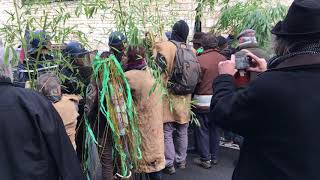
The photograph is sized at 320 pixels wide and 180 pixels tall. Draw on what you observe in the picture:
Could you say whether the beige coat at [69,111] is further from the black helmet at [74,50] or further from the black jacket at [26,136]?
the black jacket at [26,136]

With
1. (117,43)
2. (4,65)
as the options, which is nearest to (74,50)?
(117,43)

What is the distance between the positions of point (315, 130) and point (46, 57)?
2.14 meters

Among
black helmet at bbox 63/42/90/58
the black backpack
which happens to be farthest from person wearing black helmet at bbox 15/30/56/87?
the black backpack

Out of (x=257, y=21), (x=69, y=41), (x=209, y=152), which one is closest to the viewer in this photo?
(x=69, y=41)

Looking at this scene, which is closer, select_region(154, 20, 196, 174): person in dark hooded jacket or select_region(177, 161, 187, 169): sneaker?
select_region(154, 20, 196, 174): person in dark hooded jacket

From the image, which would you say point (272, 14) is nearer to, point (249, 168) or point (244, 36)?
point (244, 36)

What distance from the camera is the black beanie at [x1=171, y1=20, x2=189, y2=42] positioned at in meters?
4.39

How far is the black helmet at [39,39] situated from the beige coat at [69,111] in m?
0.49

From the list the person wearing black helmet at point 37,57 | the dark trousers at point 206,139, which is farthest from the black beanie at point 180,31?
the person wearing black helmet at point 37,57

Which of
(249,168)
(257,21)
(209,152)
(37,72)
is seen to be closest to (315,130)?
(249,168)

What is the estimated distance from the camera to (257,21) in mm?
5223

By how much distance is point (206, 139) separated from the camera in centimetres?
479

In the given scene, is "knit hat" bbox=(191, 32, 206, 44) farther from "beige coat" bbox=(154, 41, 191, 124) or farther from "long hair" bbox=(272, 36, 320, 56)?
"long hair" bbox=(272, 36, 320, 56)

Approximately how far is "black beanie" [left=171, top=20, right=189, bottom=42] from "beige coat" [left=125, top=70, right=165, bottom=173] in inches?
44.9
